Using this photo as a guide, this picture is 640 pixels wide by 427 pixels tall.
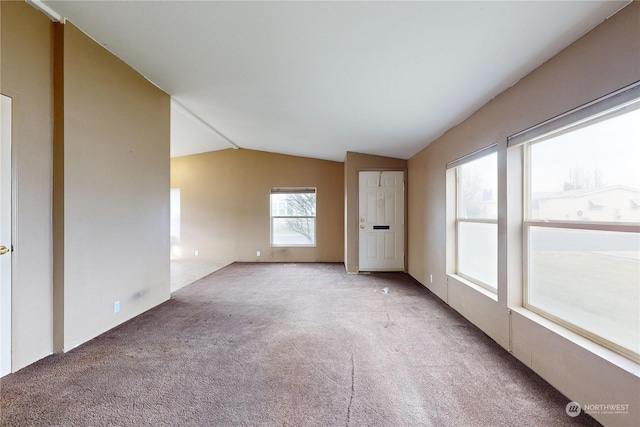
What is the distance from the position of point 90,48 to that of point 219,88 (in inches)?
46.2

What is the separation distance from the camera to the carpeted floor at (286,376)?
1595 mm

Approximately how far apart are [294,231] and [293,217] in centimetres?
36

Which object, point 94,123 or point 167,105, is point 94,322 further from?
point 167,105

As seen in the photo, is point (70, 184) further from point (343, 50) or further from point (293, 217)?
point (293, 217)

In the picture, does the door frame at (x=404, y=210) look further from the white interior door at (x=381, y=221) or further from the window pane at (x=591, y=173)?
the window pane at (x=591, y=173)

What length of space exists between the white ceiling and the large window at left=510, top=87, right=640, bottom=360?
585 millimetres

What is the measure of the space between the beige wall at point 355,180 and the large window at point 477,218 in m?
2.00

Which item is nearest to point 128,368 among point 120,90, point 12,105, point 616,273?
point 12,105

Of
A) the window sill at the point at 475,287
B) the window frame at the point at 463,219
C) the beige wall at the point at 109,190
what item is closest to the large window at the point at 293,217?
the beige wall at the point at 109,190

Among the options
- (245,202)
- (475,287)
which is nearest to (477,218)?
(475,287)

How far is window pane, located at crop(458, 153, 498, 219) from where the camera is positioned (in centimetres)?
280

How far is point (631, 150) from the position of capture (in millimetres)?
1522

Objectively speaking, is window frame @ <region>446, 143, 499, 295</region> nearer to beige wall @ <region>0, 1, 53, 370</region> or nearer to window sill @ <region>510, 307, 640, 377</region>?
window sill @ <region>510, 307, 640, 377</region>

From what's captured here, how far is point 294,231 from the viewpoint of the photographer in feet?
22.8
